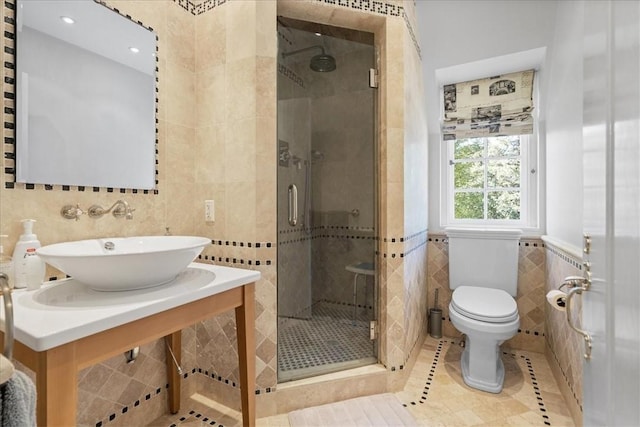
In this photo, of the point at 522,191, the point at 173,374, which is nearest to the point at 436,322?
the point at 522,191

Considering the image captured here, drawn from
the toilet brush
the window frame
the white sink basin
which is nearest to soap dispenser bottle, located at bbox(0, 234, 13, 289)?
the white sink basin

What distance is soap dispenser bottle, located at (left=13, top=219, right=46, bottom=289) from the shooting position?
1011mm

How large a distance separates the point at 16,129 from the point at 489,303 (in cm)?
239

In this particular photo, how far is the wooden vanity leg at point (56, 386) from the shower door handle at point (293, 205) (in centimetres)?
131

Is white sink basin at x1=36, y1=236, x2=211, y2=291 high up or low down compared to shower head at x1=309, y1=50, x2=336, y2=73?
down

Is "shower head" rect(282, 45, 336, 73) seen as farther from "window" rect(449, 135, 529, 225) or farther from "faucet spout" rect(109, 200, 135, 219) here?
"faucet spout" rect(109, 200, 135, 219)

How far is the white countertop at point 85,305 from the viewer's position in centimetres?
71

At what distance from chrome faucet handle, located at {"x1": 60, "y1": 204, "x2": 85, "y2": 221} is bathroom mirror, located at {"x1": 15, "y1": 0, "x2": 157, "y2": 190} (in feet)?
0.32

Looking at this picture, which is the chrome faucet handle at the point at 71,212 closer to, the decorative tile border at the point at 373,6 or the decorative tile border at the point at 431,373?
the decorative tile border at the point at 373,6

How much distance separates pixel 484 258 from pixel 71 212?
241 cm

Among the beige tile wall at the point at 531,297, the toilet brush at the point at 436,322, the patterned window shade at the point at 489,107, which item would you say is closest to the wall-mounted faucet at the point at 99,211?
the toilet brush at the point at 436,322

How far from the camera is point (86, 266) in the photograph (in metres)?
0.87

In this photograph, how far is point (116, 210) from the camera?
136 centimetres

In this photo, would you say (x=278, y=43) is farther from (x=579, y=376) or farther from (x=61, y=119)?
(x=579, y=376)
